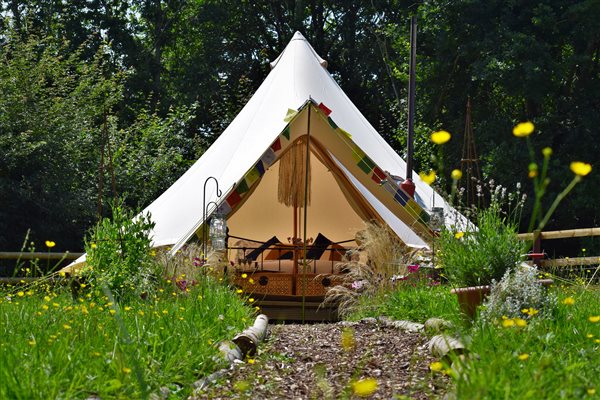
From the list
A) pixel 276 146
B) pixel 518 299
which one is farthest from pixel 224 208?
pixel 518 299

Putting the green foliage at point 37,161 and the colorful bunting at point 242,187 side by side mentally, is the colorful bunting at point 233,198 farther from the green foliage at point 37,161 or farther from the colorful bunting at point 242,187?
the green foliage at point 37,161

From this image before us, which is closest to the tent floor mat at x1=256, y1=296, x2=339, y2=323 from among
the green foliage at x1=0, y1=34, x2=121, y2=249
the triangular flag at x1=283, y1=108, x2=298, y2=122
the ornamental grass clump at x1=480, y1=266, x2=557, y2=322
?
the triangular flag at x1=283, y1=108, x2=298, y2=122

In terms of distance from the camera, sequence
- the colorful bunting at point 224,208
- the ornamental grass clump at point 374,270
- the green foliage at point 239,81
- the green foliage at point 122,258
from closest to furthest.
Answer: the green foliage at point 122,258 < the ornamental grass clump at point 374,270 < the colorful bunting at point 224,208 < the green foliage at point 239,81

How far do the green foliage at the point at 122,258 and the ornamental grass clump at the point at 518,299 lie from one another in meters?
2.16

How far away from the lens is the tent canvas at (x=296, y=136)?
7438 mm

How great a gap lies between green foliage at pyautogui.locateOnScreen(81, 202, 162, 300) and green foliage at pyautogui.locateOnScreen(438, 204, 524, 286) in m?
1.84

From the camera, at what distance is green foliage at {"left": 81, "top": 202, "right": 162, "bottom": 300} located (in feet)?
18.2

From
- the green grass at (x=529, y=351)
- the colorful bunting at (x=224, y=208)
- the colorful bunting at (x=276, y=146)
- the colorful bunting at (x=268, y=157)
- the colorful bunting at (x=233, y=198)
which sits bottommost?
the green grass at (x=529, y=351)

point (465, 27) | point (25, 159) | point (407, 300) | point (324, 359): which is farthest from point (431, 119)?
point (324, 359)

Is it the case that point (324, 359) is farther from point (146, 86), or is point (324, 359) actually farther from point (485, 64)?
point (146, 86)

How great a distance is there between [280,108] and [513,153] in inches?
234

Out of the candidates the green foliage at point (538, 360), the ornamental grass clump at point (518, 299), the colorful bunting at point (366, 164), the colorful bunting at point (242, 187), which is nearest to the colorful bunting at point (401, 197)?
the colorful bunting at point (366, 164)

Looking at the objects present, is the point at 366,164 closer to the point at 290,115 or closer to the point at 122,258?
the point at 290,115

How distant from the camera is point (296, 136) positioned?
7559 mm
